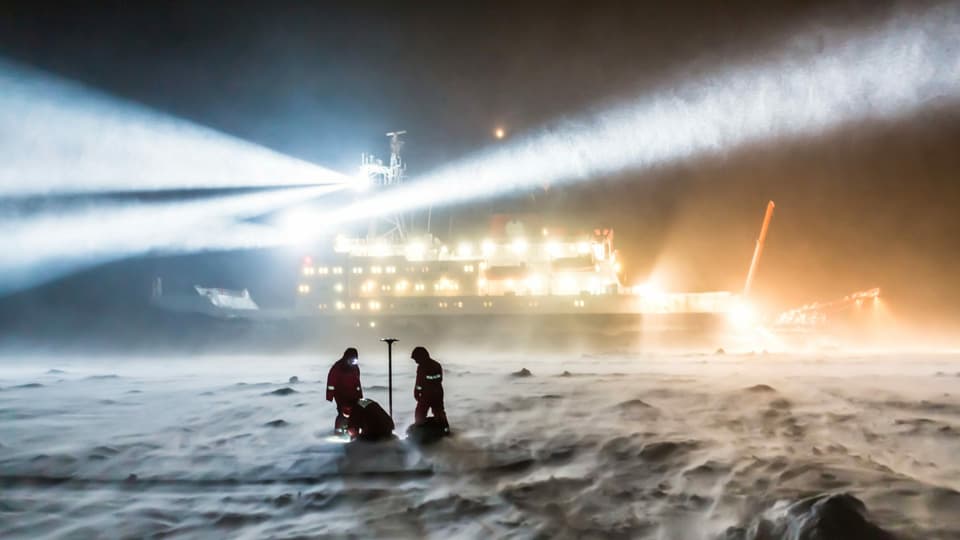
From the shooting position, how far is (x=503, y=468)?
5.52 m

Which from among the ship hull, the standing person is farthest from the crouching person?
the ship hull

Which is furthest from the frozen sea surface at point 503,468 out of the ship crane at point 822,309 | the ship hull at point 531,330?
the ship crane at point 822,309

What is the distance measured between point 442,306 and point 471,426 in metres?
24.5

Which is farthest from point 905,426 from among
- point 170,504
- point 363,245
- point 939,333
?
point 939,333

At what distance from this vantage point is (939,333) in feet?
174

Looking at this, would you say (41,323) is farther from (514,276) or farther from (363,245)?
(514,276)

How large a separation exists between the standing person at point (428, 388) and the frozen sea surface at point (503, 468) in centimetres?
49

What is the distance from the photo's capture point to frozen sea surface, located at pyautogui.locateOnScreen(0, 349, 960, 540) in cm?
419

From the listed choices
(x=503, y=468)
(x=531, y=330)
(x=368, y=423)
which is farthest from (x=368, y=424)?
(x=531, y=330)

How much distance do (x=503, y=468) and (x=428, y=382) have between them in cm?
154

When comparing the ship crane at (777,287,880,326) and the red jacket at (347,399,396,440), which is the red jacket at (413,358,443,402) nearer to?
the red jacket at (347,399,396,440)

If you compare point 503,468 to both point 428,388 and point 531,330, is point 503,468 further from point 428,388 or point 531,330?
point 531,330

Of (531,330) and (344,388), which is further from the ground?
(344,388)

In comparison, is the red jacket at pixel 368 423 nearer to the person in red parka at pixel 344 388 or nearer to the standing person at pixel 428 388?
the person in red parka at pixel 344 388
